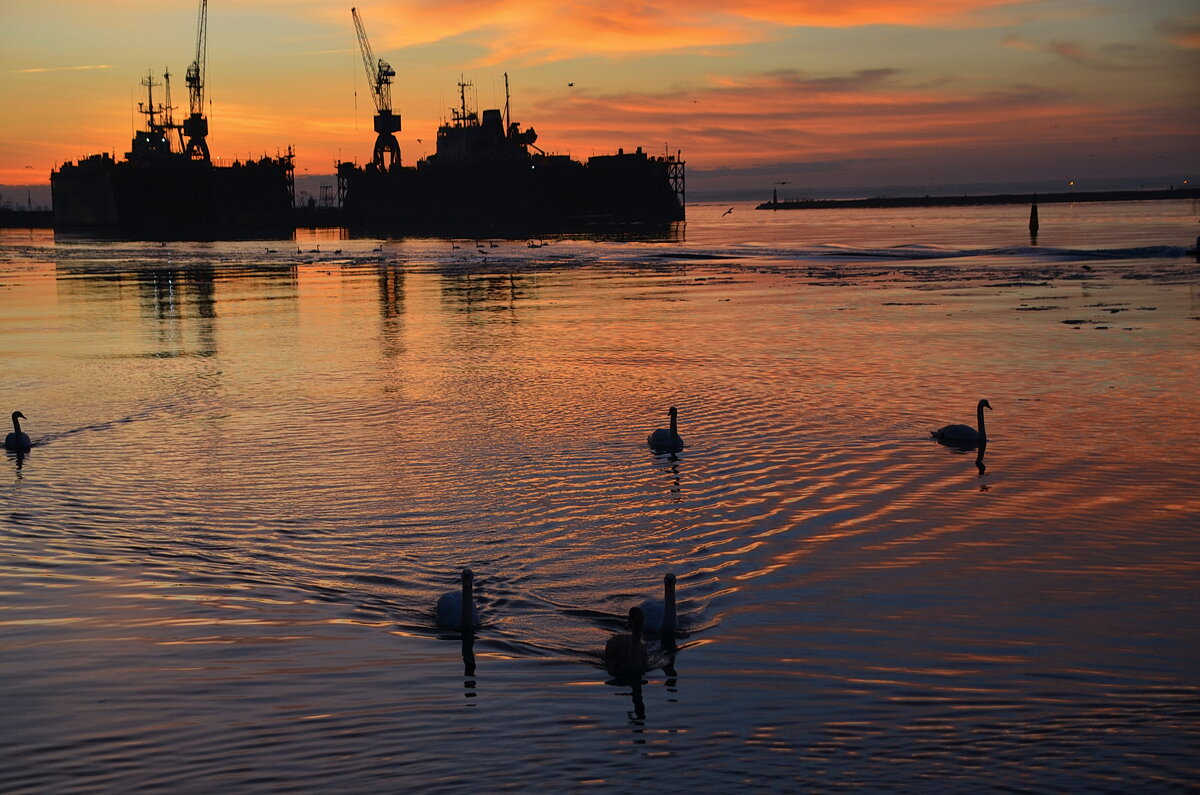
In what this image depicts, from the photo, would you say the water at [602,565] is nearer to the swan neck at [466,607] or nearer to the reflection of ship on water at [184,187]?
the swan neck at [466,607]

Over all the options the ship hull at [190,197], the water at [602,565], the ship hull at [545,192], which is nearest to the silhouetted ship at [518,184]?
the ship hull at [545,192]

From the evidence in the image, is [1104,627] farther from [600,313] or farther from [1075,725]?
[600,313]

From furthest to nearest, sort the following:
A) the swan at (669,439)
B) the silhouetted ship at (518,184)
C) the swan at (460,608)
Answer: the silhouetted ship at (518,184)
the swan at (669,439)
the swan at (460,608)

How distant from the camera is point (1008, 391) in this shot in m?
21.6

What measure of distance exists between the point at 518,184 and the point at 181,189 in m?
45.1

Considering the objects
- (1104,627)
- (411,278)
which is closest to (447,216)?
(411,278)

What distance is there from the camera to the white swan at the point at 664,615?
9.86m

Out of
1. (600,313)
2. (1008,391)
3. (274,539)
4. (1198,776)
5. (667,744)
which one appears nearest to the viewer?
(1198,776)

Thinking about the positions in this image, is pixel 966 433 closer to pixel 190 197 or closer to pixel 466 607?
pixel 466 607

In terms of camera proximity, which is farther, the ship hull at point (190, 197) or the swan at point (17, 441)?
the ship hull at point (190, 197)

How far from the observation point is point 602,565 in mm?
12016

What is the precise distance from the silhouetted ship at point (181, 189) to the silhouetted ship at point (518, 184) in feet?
54.3

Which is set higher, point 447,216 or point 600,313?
point 447,216

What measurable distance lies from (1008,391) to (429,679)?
51.1 ft
